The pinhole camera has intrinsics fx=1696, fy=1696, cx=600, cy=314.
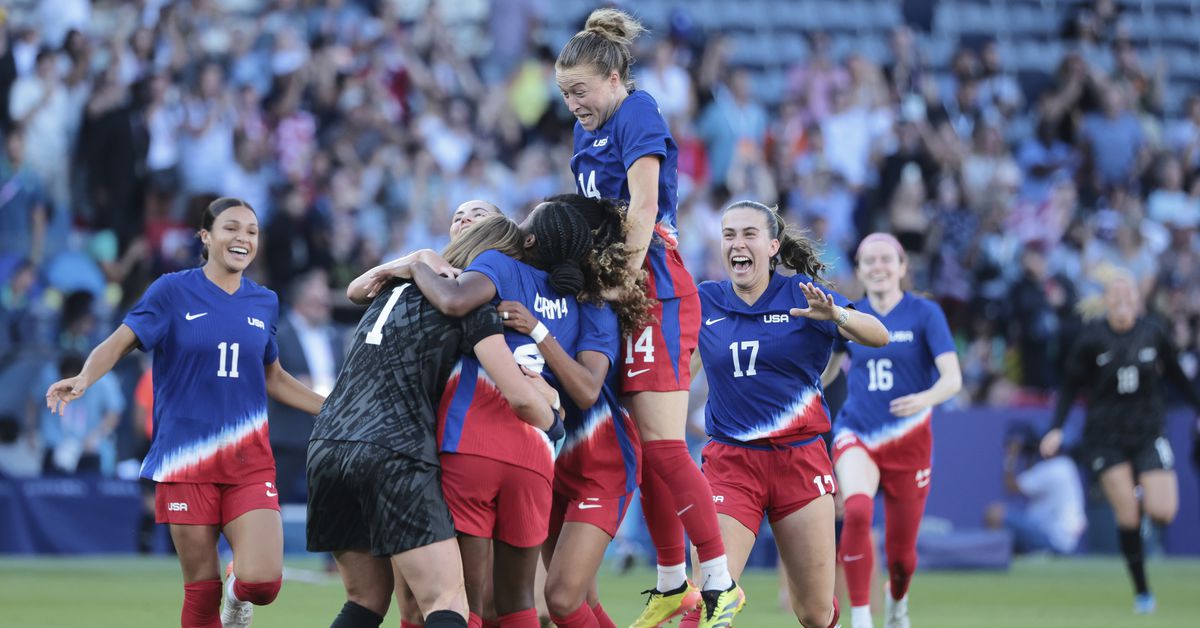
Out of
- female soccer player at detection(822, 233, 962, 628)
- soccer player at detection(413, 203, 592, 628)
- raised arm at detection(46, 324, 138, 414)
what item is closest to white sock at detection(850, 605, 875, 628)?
female soccer player at detection(822, 233, 962, 628)

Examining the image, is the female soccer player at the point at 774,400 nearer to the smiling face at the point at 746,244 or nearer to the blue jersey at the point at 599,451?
the smiling face at the point at 746,244

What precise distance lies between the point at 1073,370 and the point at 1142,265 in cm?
693

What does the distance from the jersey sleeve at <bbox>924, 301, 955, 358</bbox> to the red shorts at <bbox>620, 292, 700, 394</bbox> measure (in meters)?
3.32

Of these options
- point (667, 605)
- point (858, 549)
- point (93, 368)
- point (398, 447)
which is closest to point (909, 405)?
point (858, 549)

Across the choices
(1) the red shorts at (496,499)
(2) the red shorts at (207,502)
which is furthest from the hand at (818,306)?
(2) the red shorts at (207,502)

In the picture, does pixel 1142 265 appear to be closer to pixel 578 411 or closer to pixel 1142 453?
pixel 1142 453

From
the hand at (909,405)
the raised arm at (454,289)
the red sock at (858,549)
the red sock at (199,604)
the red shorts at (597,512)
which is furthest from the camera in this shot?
the hand at (909,405)

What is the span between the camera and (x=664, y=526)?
8.17m

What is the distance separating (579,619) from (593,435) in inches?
33.2

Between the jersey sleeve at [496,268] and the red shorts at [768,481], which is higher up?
the jersey sleeve at [496,268]

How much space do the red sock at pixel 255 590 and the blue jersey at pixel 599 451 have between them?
1.54 meters

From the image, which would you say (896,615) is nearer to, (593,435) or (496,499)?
(593,435)

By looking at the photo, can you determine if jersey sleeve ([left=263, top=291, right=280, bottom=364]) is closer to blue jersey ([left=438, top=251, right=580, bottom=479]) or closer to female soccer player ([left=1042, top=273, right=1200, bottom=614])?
blue jersey ([left=438, top=251, right=580, bottom=479])

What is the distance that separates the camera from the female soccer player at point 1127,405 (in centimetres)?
1389
